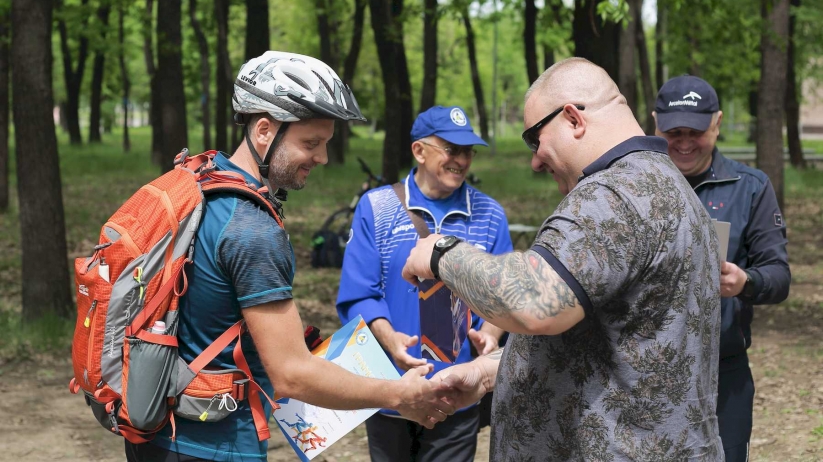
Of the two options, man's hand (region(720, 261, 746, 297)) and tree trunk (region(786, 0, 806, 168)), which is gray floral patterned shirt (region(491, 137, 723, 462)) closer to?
man's hand (region(720, 261, 746, 297))

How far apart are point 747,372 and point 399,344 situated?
157 centimetres

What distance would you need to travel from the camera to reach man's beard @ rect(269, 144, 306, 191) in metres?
2.98

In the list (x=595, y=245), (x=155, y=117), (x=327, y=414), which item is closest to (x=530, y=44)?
(x=155, y=117)

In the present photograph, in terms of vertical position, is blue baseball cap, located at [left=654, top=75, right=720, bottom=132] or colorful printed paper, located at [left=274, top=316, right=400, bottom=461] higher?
blue baseball cap, located at [left=654, top=75, right=720, bottom=132]

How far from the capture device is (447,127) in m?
4.61

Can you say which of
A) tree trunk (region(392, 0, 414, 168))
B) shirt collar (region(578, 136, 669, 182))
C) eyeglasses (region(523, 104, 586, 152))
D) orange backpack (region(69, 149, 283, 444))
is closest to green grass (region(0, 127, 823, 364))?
tree trunk (region(392, 0, 414, 168))

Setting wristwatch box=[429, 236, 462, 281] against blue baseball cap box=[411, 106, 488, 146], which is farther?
blue baseball cap box=[411, 106, 488, 146]

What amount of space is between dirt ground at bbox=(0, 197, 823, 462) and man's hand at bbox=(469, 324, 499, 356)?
2823mm

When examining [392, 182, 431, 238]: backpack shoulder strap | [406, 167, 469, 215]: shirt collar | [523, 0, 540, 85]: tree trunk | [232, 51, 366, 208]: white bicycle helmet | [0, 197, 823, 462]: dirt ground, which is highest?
[523, 0, 540, 85]: tree trunk

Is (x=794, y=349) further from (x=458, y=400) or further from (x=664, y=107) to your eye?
(x=458, y=400)

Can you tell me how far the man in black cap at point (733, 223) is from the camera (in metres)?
4.23

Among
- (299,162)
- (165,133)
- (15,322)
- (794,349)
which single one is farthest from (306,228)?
(299,162)

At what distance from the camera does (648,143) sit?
109 inches

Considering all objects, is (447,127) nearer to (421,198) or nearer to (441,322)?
(421,198)
